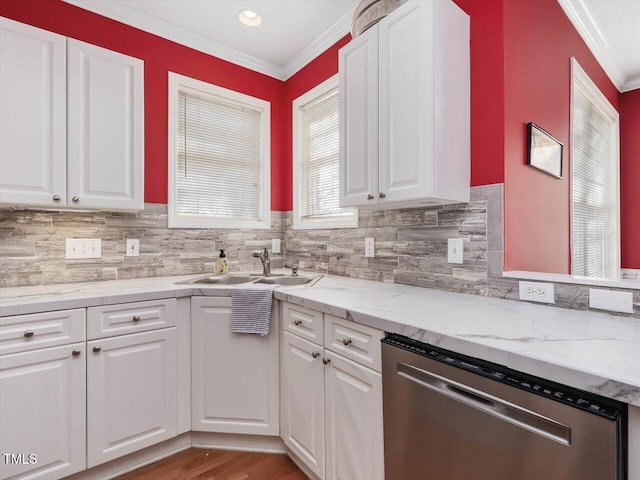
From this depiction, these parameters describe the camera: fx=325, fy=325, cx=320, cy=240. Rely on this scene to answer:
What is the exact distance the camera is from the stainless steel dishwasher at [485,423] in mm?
718

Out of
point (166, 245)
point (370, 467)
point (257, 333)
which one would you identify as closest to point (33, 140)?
point (166, 245)

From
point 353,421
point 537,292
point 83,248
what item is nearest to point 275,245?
point 83,248

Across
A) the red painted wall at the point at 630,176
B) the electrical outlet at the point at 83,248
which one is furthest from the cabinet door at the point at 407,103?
the red painted wall at the point at 630,176

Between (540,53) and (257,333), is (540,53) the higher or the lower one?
the higher one

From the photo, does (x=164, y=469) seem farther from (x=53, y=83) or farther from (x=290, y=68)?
(x=290, y=68)

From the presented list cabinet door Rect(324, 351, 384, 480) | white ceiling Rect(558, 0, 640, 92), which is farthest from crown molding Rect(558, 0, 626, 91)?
cabinet door Rect(324, 351, 384, 480)

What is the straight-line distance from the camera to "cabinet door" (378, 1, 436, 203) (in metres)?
1.49

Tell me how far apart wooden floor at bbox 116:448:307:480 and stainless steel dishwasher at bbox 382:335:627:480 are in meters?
0.85

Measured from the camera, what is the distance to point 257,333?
185cm

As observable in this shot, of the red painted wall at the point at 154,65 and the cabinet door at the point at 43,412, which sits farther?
the red painted wall at the point at 154,65

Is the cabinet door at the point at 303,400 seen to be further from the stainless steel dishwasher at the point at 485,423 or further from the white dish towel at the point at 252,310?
the stainless steel dishwasher at the point at 485,423

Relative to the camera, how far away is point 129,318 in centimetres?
173

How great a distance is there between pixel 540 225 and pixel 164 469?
253 cm

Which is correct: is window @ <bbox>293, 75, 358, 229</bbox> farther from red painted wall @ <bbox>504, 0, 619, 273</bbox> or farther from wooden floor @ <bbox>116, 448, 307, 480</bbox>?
wooden floor @ <bbox>116, 448, 307, 480</bbox>
